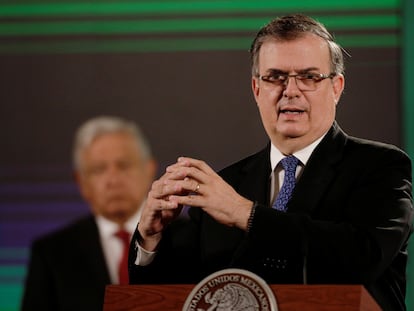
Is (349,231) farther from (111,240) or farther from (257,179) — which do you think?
(111,240)

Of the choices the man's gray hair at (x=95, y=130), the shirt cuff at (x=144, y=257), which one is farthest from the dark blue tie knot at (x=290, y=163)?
the man's gray hair at (x=95, y=130)

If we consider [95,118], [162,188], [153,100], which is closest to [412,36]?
[153,100]

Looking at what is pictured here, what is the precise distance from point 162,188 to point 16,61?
282 centimetres

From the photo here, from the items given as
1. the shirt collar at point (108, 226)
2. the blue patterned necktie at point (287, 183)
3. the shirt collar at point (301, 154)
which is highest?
the shirt collar at point (301, 154)

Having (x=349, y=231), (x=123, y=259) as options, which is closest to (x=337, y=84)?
(x=349, y=231)

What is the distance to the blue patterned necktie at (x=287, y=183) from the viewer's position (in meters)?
2.76

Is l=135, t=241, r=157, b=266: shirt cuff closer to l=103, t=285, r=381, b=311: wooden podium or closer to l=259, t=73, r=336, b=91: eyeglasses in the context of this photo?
l=103, t=285, r=381, b=311: wooden podium

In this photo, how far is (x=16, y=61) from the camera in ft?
17.0

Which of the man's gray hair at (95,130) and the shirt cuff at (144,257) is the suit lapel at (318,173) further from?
the man's gray hair at (95,130)

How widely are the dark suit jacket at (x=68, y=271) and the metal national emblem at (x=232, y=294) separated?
2.38m

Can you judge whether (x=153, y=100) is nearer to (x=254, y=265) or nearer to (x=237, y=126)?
(x=237, y=126)

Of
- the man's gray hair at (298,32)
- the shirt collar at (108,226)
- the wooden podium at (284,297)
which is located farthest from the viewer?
the shirt collar at (108,226)

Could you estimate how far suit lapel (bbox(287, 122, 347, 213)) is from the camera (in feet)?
8.87

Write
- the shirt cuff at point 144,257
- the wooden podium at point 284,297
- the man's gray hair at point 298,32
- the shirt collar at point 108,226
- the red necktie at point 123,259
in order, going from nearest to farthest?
1. the wooden podium at point 284,297
2. the shirt cuff at point 144,257
3. the man's gray hair at point 298,32
4. the red necktie at point 123,259
5. the shirt collar at point 108,226
